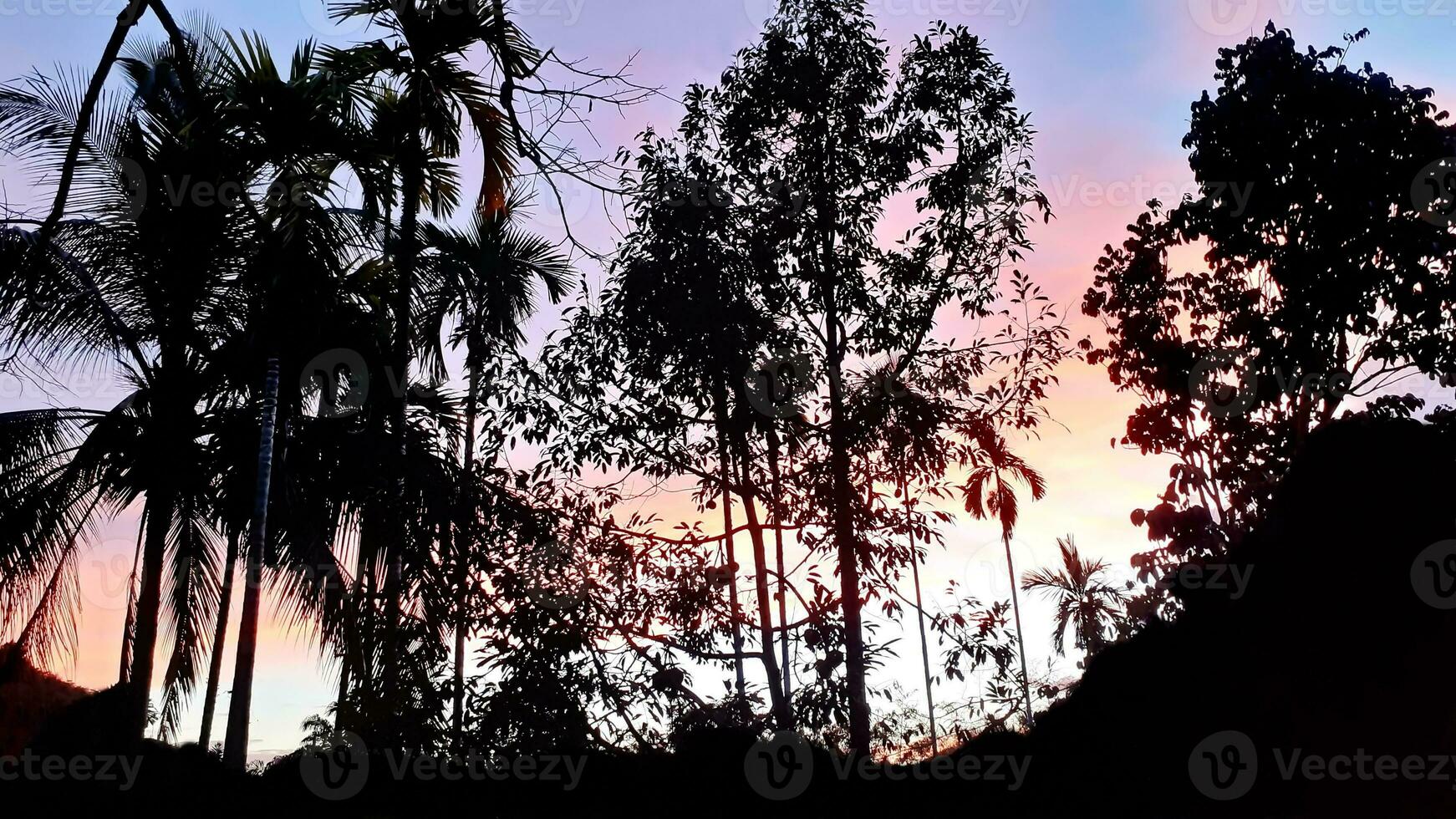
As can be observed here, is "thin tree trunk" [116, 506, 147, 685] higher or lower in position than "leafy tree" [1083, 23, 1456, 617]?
lower

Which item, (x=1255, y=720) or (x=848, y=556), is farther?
(x=848, y=556)

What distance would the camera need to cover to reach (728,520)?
1251 cm

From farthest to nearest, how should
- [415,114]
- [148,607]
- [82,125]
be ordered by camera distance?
[148,607], [415,114], [82,125]

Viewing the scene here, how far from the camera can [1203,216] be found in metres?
18.0

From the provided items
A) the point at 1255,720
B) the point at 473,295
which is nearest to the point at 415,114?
the point at 473,295

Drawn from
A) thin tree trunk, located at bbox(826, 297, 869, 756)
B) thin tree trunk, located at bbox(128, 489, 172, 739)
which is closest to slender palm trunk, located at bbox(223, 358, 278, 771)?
thin tree trunk, located at bbox(128, 489, 172, 739)

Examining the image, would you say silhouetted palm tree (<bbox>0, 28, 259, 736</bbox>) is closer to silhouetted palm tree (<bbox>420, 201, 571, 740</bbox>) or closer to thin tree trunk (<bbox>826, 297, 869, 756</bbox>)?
silhouetted palm tree (<bbox>420, 201, 571, 740</bbox>)

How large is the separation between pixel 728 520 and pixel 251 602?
536 cm

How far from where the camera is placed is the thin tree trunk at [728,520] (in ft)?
39.3

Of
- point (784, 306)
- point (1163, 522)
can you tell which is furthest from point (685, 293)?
point (1163, 522)

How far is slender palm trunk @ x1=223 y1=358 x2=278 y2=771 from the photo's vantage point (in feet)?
34.9

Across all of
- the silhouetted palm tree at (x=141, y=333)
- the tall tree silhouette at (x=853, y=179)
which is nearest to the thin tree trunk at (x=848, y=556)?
the tall tree silhouette at (x=853, y=179)

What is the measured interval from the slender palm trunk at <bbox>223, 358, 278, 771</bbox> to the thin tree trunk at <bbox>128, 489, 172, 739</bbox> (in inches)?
106

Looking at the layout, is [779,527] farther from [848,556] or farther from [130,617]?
[130,617]
